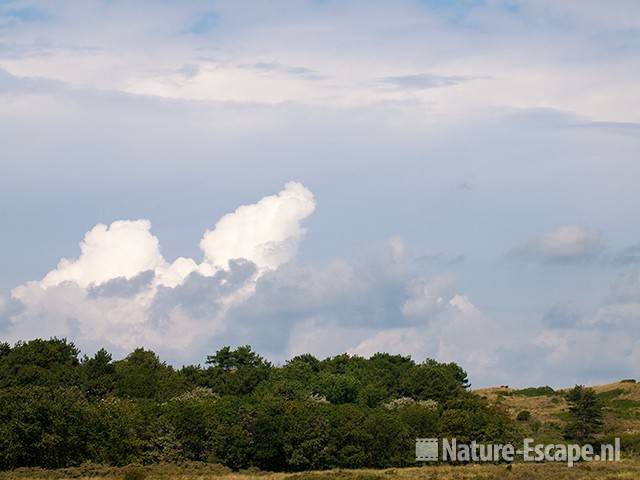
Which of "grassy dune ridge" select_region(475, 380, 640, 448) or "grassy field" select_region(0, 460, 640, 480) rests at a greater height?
"grassy dune ridge" select_region(475, 380, 640, 448)

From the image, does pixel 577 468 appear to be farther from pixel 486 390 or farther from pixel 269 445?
pixel 486 390

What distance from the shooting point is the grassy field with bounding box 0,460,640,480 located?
88.4 metres

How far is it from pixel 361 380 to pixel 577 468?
56.5 metres

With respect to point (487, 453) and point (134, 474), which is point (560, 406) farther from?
point (134, 474)

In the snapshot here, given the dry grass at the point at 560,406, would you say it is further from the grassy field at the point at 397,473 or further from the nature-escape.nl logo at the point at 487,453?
the grassy field at the point at 397,473

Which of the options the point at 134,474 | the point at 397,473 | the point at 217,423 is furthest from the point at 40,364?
the point at 397,473

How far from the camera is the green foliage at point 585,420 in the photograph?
416 feet

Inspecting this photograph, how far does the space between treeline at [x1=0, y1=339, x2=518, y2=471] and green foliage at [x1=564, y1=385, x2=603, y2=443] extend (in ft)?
37.2

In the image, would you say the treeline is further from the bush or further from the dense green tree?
the bush

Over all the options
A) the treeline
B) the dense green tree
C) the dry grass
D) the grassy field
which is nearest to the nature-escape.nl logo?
the treeline

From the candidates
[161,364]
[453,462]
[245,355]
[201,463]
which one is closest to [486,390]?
[245,355]

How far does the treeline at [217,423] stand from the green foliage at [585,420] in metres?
11.3

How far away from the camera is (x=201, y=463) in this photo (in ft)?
341

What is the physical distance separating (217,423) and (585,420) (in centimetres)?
4503
